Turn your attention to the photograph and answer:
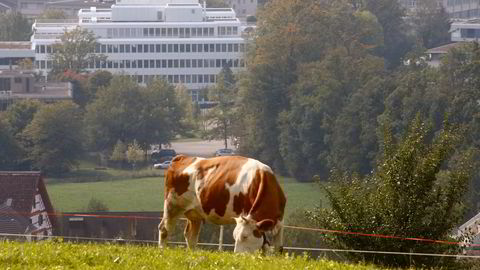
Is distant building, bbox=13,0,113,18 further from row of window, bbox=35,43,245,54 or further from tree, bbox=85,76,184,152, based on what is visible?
tree, bbox=85,76,184,152

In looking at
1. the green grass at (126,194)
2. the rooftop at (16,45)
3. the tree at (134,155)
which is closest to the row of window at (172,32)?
the rooftop at (16,45)

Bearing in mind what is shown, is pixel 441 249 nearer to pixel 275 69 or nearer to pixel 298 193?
pixel 298 193

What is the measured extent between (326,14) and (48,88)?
19004 mm

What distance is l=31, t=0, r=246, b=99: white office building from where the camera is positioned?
147125 mm

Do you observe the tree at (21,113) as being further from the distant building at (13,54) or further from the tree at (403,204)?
the tree at (403,204)

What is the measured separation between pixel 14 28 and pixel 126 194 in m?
72.9

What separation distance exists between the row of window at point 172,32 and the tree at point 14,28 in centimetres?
920

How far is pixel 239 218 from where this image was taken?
19172mm

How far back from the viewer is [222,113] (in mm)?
108125

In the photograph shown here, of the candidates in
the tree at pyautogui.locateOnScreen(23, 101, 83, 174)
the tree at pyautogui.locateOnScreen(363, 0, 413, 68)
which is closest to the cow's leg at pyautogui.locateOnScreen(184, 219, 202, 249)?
the tree at pyautogui.locateOnScreen(23, 101, 83, 174)

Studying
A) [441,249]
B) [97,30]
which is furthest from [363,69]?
[441,249]

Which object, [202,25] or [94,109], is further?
[202,25]

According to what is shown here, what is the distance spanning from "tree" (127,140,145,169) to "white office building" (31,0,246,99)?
45153mm

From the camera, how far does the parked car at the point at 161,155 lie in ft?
323
